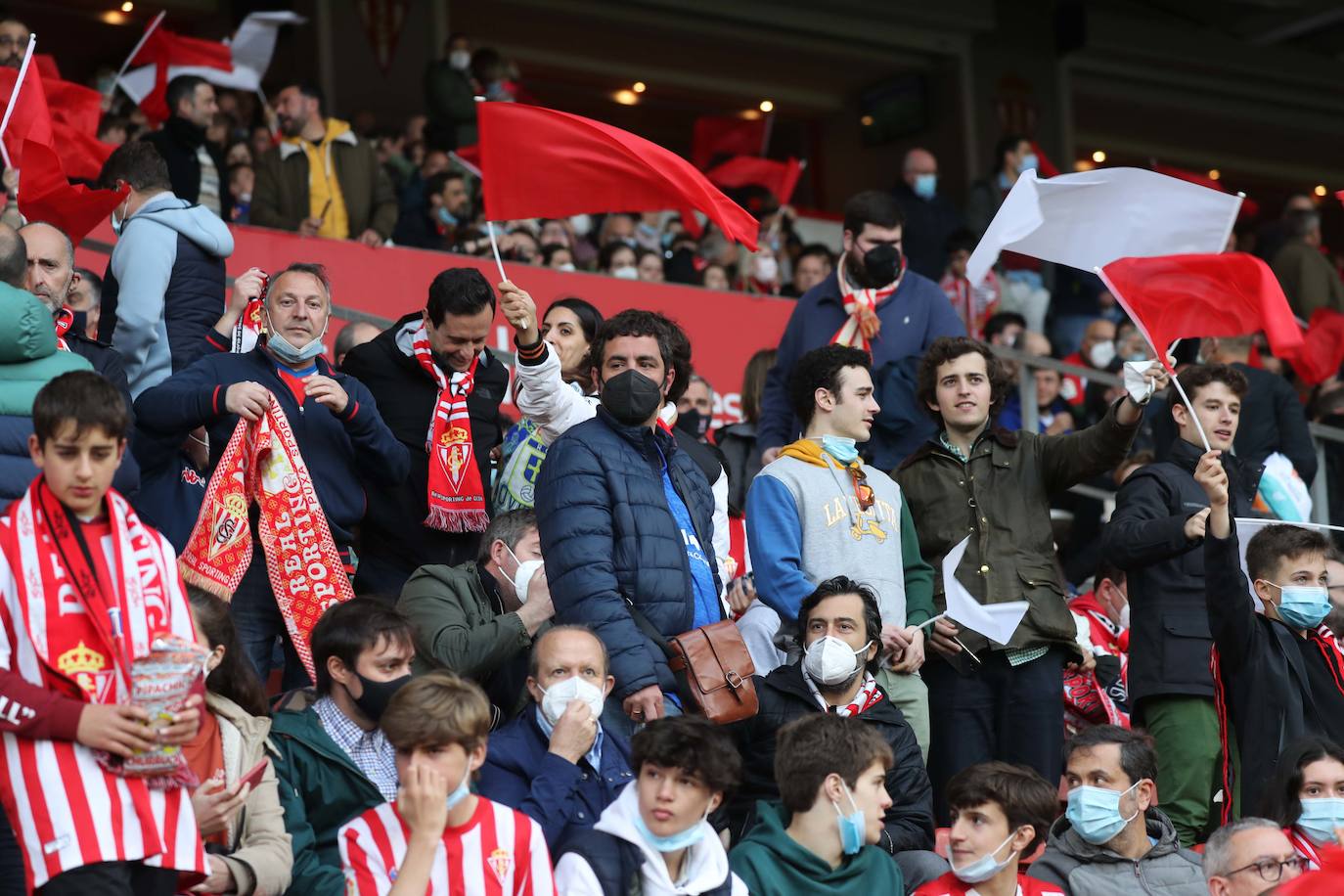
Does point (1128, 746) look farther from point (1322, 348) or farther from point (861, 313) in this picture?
point (1322, 348)

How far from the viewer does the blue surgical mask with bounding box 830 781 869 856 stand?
5391 mm

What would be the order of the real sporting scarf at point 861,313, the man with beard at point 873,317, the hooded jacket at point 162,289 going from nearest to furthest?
1. the hooded jacket at point 162,289
2. the man with beard at point 873,317
3. the real sporting scarf at point 861,313

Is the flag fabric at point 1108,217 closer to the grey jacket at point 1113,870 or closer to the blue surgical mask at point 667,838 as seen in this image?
the grey jacket at point 1113,870

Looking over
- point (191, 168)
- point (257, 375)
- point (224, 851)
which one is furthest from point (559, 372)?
point (191, 168)

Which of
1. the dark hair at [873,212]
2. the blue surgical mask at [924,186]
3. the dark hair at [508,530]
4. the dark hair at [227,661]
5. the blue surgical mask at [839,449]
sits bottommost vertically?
the dark hair at [227,661]

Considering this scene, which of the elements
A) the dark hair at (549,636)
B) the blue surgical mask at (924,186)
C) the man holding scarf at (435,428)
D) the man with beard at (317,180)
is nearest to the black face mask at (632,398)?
the dark hair at (549,636)

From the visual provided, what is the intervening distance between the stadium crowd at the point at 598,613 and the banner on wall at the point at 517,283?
209 centimetres

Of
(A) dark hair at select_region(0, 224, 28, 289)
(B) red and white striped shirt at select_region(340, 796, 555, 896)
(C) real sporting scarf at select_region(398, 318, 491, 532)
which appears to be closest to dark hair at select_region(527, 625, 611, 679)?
(B) red and white striped shirt at select_region(340, 796, 555, 896)

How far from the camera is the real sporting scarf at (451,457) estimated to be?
6637 mm

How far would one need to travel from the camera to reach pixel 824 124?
68.0 ft

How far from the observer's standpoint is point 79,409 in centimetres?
429

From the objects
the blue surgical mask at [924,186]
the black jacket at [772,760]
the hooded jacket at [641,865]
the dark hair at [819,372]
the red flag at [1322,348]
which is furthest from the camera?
the blue surgical mask at [924,186]

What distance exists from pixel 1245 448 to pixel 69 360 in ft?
19.1

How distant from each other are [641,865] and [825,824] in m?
0.61
